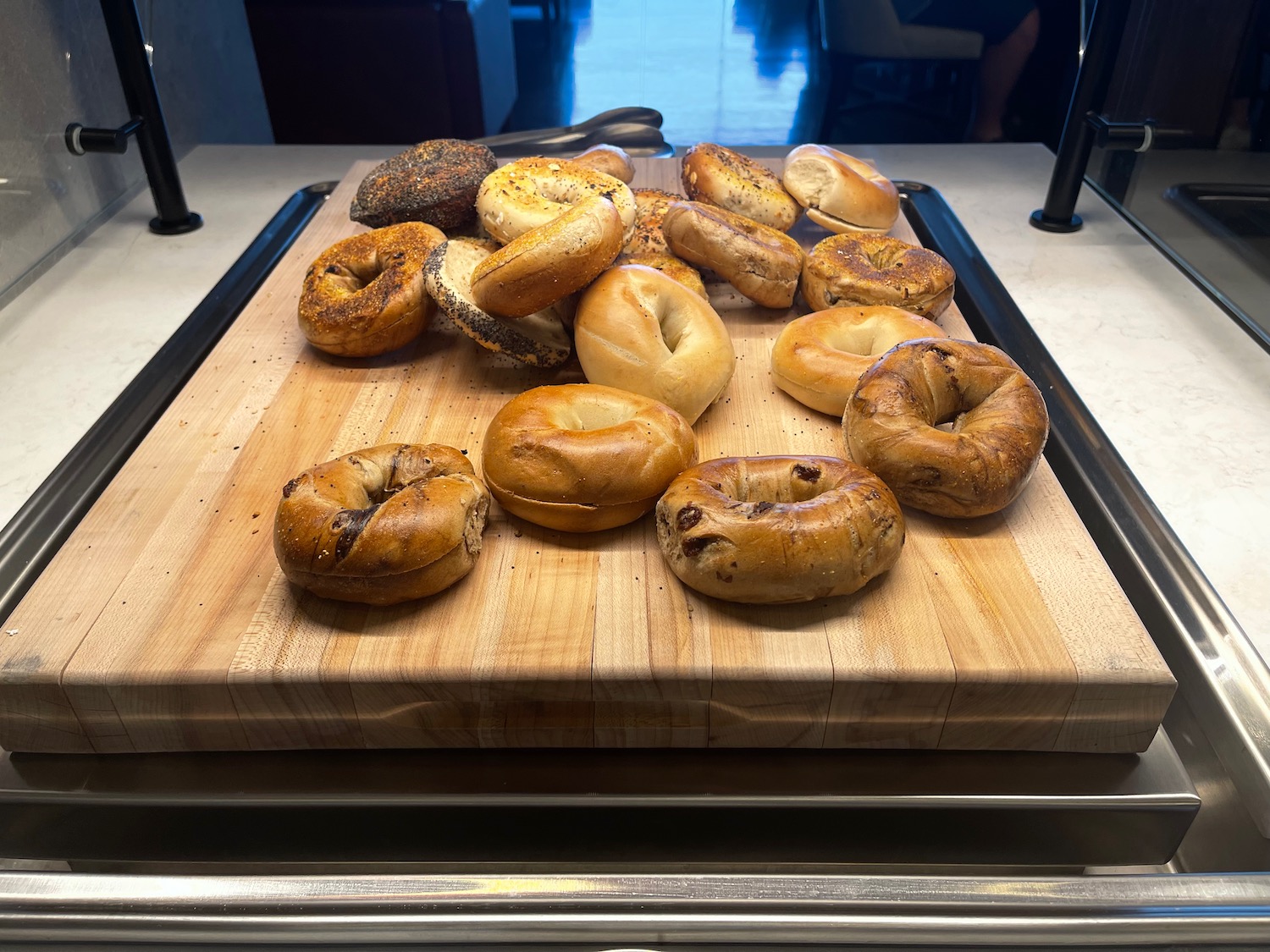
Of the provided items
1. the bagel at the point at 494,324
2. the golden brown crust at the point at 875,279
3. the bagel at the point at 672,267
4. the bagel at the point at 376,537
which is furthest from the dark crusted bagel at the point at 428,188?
the bagel at the point at 376,537

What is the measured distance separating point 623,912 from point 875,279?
4.53 ft

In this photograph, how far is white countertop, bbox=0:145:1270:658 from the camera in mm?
1639

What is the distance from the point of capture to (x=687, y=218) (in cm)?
192

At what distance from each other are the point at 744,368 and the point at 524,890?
3.90ft

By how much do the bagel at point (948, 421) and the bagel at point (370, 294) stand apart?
2.83 feet

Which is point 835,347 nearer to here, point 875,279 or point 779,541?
point 875,279

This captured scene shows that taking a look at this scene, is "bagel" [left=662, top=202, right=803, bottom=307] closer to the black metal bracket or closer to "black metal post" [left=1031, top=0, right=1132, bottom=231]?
"black metal post" [left=1031, top=0, right=1132, bottom=231]

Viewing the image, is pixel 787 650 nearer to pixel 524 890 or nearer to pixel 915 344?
pixel 524 890

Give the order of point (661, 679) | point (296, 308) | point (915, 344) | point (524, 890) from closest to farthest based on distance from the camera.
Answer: point (524, 890), point (661, 679), point (915, 344), point (296, 308)

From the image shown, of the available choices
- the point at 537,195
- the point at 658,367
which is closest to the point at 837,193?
the point at 537,195

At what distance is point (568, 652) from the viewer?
121 cm

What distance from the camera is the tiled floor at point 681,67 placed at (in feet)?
9.13

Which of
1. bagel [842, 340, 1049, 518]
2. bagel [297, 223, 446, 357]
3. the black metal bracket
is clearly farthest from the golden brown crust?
the black metal bracket

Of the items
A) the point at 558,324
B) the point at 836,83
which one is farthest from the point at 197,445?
the point at 836,83
